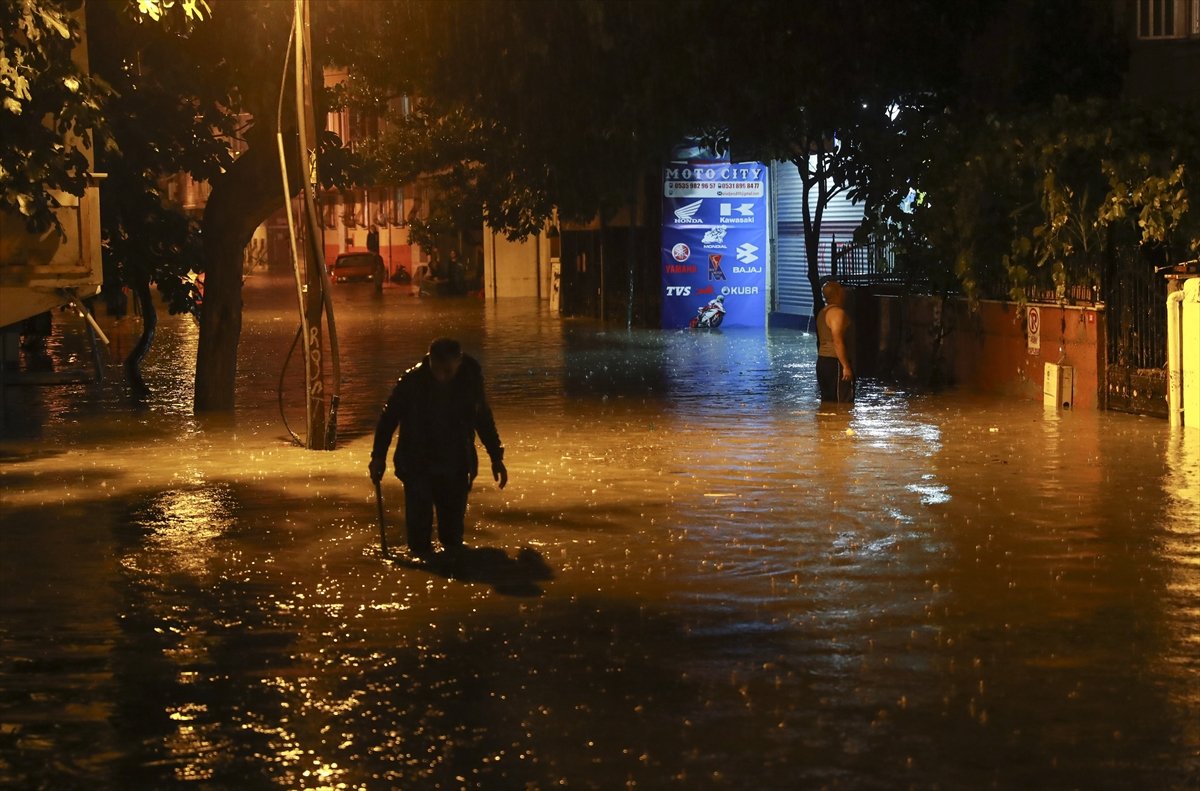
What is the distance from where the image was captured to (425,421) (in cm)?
1070

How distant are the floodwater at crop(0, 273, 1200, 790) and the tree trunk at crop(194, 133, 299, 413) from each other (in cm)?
281

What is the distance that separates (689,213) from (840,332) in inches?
733

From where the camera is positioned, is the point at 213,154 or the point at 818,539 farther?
the point at 213,154

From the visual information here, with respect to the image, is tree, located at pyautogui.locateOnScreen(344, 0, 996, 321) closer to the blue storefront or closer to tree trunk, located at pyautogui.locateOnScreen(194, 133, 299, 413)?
tree trunk, located at pyautogui.locateOnScreen(194, 133, 299, 413)

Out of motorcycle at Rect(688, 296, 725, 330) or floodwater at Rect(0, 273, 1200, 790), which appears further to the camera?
motorcycle at Rect(688, 296, 725, 330)

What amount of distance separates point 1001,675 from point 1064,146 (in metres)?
Answer: 12.2

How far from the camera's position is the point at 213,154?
23.2 meters

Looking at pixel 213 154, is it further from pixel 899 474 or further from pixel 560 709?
pixel 560 709

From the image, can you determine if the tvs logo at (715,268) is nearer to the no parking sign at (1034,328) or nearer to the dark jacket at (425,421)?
the no parking sign at (1034,328)

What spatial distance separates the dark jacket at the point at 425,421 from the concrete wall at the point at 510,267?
156 ft

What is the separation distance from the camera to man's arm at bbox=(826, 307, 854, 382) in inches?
760

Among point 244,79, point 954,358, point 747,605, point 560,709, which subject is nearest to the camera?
point 560,709

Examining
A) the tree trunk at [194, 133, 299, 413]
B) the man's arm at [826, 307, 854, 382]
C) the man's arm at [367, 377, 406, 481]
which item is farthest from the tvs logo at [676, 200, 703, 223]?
the man's arm at [367, 377, 406, 481]

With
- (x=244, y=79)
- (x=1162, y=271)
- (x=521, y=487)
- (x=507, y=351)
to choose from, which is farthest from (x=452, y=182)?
(x=521, y=487)
